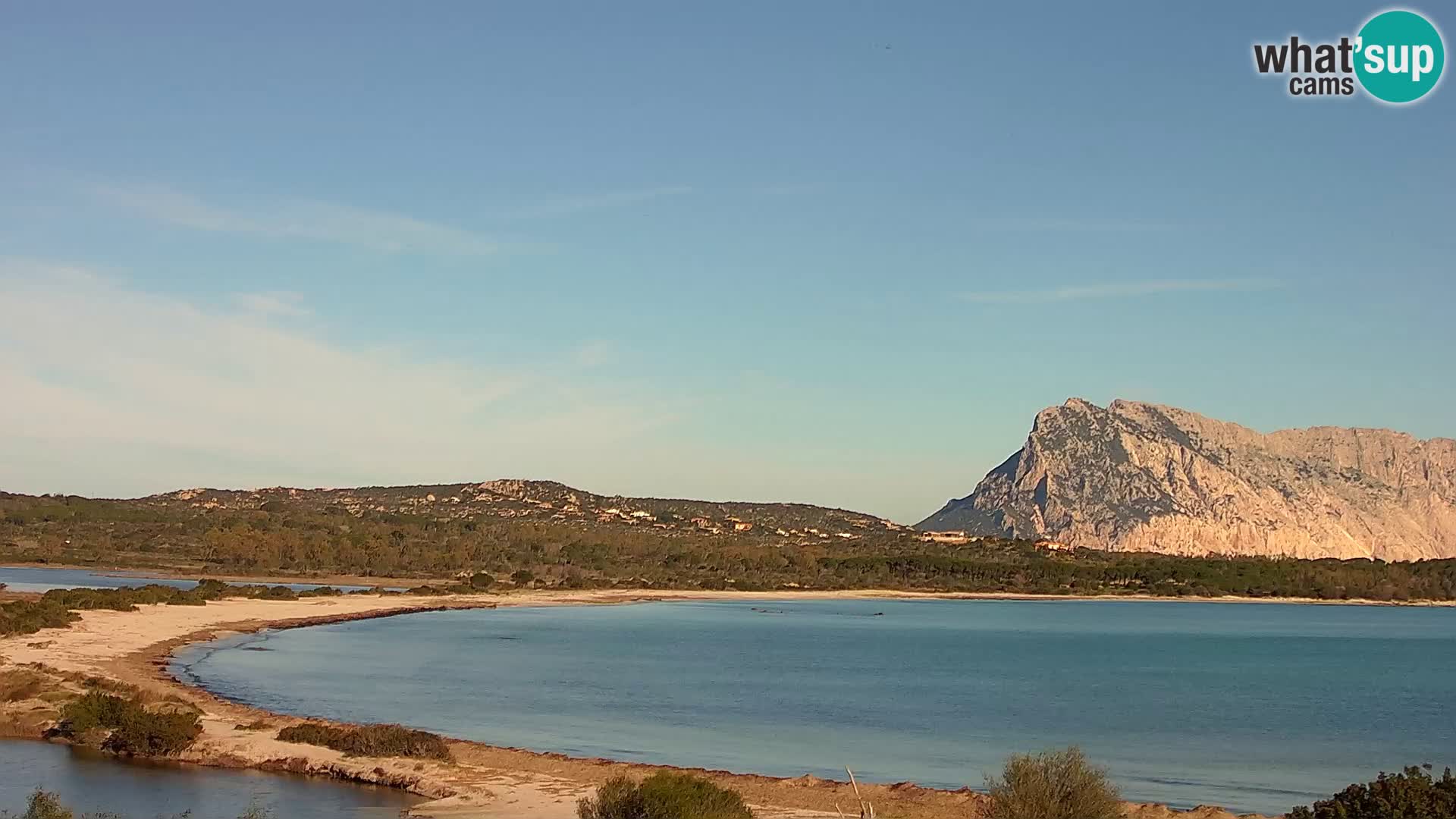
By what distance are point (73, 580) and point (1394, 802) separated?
91.6 meters

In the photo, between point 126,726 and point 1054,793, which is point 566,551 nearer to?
point 126,726

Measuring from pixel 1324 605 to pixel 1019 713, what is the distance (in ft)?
453

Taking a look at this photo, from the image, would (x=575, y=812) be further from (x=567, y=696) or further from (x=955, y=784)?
(x=567, y=696)

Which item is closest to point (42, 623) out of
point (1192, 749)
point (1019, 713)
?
point (1019, 713)

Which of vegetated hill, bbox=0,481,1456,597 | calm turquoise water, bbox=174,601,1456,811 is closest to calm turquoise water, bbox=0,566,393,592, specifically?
vegetated hill, bbox=0,481,1456,597

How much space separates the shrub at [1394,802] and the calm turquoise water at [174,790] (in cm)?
1264

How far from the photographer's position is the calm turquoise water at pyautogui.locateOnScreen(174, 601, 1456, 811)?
29.2 metres

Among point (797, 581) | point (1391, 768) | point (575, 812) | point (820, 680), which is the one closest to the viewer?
point (575, 812)

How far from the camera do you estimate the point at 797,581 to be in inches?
5625

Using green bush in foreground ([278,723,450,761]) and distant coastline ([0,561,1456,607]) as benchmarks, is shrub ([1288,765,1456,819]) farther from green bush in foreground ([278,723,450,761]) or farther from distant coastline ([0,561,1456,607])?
distant coastline ([0,561,1456,607])

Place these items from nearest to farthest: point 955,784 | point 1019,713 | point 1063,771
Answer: point 1063,771 < point 955,784 < point 1019,713

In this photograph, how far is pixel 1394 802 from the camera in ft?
49.6

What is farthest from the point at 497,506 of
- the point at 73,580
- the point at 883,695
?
the point at 883,695

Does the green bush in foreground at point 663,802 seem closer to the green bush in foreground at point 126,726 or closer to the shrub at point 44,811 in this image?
the shrub at point 44,811
